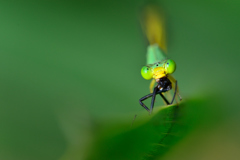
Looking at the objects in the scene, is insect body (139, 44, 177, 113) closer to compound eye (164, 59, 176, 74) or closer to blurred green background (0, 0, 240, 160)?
compound eye (164, 59, 176, 74)

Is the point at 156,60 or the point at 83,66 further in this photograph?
the point at 83,66

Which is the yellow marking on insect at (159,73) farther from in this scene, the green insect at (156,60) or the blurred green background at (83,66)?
the blurred green background at (83,66)

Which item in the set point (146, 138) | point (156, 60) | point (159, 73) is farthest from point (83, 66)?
point (146, 138)

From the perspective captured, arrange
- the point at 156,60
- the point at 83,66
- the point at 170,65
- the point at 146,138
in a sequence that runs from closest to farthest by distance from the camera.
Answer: the point at 146,138 < the point at 170,65 < the point at 156,60 < the point at 83,66

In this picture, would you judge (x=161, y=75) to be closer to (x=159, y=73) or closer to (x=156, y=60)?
(x=159, y=73)

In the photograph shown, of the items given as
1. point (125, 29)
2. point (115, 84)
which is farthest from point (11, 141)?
point (125, 29)

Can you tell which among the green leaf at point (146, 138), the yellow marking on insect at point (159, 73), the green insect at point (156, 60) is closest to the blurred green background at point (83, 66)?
the green insect at point (156, 60)

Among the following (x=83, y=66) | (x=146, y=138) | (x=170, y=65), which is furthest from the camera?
(x=83, y=66)
